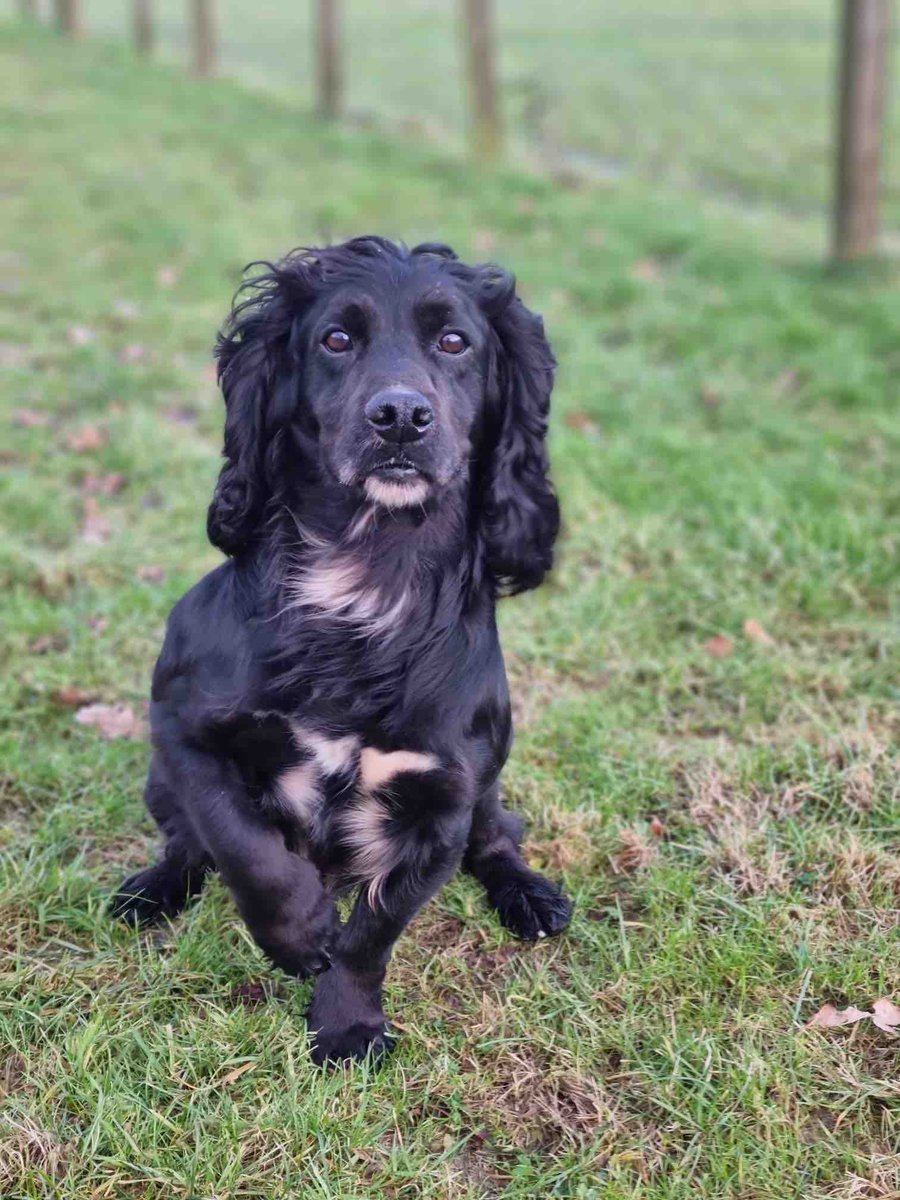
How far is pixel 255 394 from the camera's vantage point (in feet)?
8.46

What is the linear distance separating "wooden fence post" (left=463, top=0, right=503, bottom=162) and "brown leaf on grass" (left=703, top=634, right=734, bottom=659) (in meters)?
8.34

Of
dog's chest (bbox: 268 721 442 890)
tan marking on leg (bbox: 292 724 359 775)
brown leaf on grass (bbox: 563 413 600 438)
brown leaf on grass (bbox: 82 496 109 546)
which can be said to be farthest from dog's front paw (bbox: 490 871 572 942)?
brown leaf on grass (bbox: 563 413 600 438)

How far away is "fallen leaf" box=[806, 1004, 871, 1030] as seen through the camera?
2.40 meters

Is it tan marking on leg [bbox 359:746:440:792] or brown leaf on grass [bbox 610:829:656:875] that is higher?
tan marking on leg [bbox 359:746:440:792]

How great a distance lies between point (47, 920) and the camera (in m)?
2.63

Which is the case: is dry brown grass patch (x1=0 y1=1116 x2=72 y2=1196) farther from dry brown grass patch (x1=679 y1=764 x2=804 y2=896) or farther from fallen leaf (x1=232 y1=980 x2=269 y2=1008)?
dry brown grass patch (x1=679 y1=764 x2=804 y2=896)

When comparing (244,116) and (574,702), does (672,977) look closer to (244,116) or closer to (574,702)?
(574,702)

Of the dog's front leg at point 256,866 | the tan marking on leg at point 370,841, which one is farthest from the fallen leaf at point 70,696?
the tan marking on leg at point 370,841

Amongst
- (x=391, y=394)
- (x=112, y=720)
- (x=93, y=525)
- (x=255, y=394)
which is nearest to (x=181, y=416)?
(x=93, y=525)

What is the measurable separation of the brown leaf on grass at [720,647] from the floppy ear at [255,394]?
6.14ft

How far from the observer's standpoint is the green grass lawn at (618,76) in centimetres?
1388

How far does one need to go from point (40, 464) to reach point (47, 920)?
2.80 metres

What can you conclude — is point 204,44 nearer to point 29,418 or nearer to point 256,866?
point 29,418

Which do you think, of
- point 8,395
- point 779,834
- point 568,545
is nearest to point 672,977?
point 779,834
